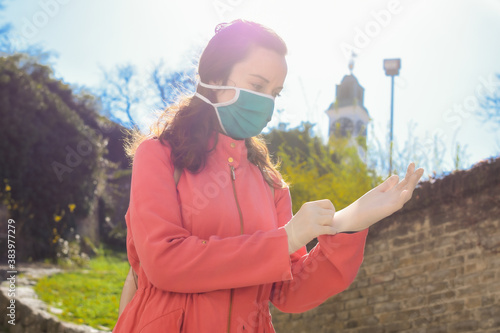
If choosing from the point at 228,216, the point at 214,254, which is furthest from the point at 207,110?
the point at 214,254

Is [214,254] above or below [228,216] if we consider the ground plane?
below

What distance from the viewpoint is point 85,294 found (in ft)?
28.2

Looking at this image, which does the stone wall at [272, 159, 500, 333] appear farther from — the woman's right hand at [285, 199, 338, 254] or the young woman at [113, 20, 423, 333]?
the woman's right hand at [285, 199, 338, 254]

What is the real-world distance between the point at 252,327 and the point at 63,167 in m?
11.2

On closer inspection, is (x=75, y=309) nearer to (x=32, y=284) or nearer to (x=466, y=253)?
(x=32, y=284)

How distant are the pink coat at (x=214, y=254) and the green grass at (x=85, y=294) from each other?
5.86 m

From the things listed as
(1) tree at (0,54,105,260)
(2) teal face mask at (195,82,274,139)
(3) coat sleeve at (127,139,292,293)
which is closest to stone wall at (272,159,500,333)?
(2) teal face mask at (195,82,274,139)

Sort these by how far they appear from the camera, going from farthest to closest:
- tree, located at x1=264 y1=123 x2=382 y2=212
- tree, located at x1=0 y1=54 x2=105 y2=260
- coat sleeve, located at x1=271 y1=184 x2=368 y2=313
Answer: tree, located at x1=0 y1=54 x2=105 y2=260 → tree, located at x1=264 y1=123 x2=382 y2=212 → coat sleeve, located at x1=271 y1=184 x2=368 y2=313

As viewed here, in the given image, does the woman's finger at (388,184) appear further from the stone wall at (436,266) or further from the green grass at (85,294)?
the green grass at (85,294)

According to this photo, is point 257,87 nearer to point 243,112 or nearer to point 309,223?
point 243,112

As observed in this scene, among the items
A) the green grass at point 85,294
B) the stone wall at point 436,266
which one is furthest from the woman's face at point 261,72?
the green grass at point 85,294

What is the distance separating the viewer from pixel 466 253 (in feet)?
14.9

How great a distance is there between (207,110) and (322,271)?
0.63 m

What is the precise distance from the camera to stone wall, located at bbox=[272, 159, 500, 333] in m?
4.38
